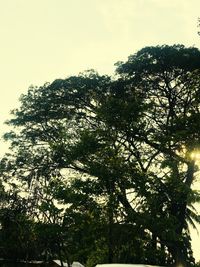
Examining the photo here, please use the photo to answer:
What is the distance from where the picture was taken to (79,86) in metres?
25.3

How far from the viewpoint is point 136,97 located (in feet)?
77.7

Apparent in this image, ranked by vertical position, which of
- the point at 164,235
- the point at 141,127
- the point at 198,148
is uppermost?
the point at 141,127

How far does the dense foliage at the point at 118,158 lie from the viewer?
2077 cm

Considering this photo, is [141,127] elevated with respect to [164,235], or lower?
elevated

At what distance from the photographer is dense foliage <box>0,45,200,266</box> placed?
2077 centimetres

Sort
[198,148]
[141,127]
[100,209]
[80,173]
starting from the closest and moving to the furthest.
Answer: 1. [198,148]
2. [100,209]
3. [141,127]
4. [80,173]

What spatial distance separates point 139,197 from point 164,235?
8.43 ft

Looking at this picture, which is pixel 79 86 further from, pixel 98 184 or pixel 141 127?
pixel 98 184

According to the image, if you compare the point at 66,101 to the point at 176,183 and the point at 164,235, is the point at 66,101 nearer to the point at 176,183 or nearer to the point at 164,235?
the point at 176,183

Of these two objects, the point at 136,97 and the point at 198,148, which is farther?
the point at 136,97

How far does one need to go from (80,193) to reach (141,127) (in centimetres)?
496

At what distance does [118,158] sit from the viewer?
22.1 meters

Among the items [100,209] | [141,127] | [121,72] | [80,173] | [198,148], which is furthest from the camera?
[80,173]

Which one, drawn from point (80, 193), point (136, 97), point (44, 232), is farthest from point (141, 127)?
point (44, 232)
